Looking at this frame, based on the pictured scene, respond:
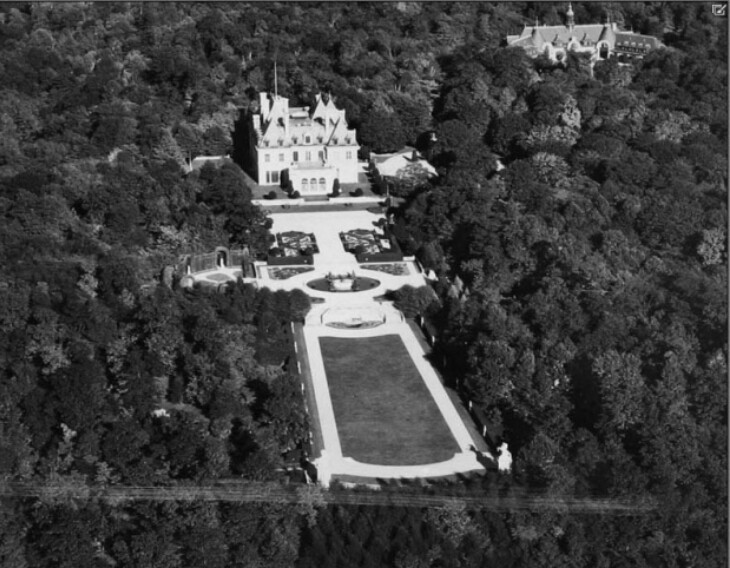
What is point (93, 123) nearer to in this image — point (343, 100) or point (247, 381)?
point (343, 100)

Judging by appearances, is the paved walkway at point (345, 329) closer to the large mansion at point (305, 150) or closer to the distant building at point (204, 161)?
the large mansion at point (305, 150)

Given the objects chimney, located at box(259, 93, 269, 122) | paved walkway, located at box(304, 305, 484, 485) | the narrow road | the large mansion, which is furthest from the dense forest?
the large mansion

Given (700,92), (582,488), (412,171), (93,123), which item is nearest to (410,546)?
(582,488)

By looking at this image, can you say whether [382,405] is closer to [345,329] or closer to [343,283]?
[345,329]

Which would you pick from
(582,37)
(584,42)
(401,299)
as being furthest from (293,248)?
(582,37)

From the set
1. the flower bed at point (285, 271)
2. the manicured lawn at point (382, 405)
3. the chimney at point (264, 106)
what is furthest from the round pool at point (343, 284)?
the chimney at point (264, 106)
